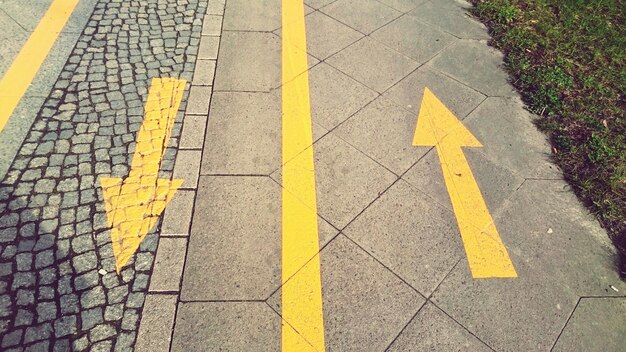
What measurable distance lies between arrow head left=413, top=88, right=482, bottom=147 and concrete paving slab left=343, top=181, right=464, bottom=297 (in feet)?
2.30

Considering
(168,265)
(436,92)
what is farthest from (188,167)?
(436,92)

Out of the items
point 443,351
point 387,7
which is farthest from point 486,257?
point 387,7

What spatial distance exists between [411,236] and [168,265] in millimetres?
1855

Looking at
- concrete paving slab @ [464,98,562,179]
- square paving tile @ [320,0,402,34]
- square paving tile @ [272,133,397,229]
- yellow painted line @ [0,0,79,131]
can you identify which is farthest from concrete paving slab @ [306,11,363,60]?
yellow painted line @ [0,0,79,131]

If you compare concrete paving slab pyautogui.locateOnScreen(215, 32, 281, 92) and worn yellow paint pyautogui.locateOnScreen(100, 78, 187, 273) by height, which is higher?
concrete paving slab pyautogui.locateOnScreen(215, 32, 281, 92)

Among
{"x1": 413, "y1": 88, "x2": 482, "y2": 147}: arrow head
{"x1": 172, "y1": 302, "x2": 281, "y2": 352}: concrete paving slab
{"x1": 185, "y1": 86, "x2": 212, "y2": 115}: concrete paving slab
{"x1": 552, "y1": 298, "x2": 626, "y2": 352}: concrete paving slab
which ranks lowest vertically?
{"x1": 172, "y1": 302, "x2": 281, "y2": 352}: concrete paving slab

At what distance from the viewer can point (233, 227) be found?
10.9 feet

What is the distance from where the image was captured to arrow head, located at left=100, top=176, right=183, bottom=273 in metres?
3.15

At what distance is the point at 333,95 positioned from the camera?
14.8ft

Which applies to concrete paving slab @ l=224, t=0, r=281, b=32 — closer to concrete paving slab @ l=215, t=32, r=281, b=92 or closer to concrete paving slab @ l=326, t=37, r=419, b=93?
concrete paving slab @ l=215, t=32, r=281, b=92

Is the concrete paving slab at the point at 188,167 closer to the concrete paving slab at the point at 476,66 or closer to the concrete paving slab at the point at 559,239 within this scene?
the concrete paving slab at the point at 559,239

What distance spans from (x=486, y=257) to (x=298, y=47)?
318 cm

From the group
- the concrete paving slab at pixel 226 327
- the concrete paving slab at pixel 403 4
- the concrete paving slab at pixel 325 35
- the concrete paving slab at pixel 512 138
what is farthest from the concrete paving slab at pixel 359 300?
the concrete paving slab at pixel 403 4

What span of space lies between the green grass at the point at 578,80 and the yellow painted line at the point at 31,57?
524cm
